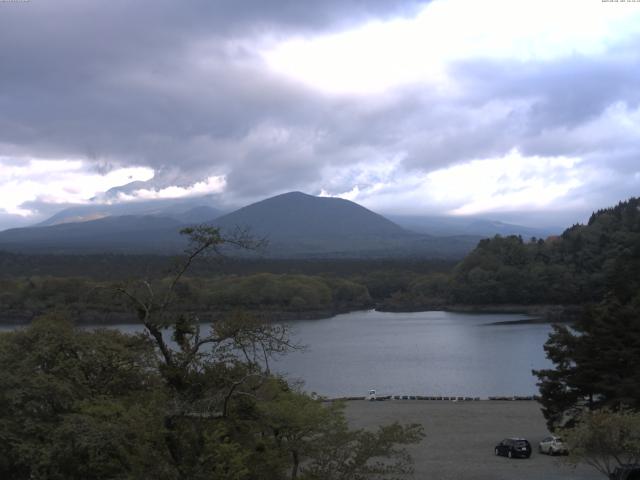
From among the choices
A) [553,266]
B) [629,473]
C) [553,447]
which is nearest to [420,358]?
[553,447]

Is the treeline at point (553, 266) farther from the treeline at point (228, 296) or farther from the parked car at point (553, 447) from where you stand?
the parked car at point (553, 447)

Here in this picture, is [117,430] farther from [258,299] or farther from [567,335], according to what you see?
[258,299]

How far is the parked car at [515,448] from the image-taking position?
1478 cm

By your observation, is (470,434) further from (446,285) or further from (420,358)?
(446,285)

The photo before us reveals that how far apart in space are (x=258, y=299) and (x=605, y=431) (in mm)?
61347

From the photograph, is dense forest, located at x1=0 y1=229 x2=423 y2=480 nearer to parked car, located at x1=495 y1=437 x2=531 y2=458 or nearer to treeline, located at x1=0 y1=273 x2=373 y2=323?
parked car, located at x1=495 y1=437 x2=531 y2=458

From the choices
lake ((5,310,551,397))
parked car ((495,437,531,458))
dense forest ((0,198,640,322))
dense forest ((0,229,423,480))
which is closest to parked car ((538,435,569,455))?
parked car ((495,437,531,458))

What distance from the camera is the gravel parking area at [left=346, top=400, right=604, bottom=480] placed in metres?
13.4

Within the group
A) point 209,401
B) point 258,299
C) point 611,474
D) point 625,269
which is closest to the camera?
point 209,401

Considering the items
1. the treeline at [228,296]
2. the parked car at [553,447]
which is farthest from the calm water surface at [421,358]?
the treeline at [228,296]

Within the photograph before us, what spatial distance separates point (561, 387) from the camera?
15367 millimetres

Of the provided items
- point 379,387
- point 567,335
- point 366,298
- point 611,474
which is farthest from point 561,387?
point 366,298

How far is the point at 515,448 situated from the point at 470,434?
3.07 m

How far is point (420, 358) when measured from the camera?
37.1 metres
